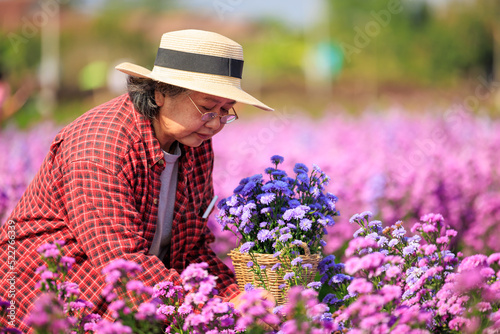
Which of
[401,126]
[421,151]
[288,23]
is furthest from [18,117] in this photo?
[288,23]

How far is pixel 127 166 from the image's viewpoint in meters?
2.36

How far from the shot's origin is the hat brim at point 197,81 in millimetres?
2336

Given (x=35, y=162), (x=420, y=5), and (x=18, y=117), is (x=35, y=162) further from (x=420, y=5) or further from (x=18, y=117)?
(x=420, y=5)

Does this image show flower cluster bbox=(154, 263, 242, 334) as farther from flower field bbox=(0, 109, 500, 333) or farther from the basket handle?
the basket handle

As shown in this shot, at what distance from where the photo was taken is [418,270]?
2227 mm

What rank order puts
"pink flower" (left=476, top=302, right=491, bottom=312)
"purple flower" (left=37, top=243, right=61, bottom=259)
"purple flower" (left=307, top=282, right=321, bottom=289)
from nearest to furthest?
"purple flower" (left=37, top=243, right=61, bottom=259), "pink flower" (left=476, top=302, right=491, bottom=312), "purple flower" (left=307, top=282, right=321, bottom=289)

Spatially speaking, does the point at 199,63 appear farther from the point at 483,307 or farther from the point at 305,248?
the point at 483,307

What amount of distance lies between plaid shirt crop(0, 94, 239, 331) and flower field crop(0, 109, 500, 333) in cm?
14

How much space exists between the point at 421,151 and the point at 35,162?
345 cm

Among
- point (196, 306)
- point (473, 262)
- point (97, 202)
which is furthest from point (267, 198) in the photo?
point (473, 262)

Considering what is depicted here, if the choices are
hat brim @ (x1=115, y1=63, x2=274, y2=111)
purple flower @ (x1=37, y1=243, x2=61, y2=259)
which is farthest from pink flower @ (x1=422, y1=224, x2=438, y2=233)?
purple flower @ (x1=37, y1=243, x2=61, y2=259)

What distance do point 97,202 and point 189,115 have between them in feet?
1.54

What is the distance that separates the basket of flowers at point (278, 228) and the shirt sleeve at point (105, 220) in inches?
12.5

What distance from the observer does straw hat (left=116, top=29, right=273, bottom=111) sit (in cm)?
242
